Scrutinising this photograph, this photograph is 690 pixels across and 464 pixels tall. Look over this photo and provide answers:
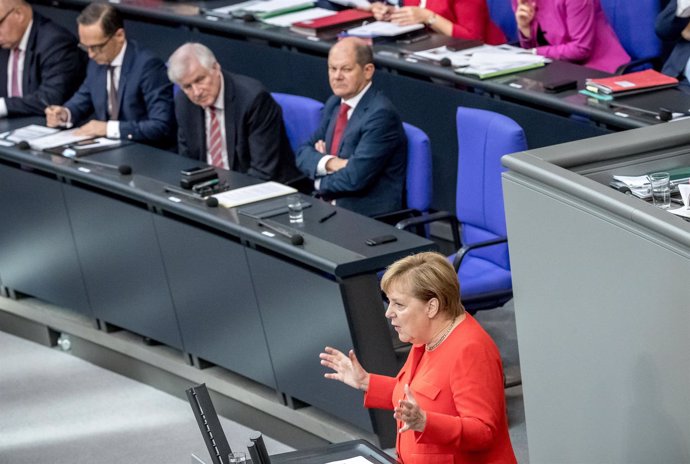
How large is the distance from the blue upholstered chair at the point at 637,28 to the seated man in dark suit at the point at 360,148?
1537mm

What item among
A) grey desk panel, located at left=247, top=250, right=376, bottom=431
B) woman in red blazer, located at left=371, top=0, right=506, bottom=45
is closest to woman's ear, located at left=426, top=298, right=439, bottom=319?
grey desk panel, located at left=247, top=250, right=376, bottom=431

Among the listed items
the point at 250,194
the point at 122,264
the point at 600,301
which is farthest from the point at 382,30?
the point at 600,301

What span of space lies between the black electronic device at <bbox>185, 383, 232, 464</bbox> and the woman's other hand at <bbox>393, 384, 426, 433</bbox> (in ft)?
1.32

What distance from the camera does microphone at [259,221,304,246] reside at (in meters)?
4.55

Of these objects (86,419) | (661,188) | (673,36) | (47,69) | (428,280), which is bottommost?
(86,419)

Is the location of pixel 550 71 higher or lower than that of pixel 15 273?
higher

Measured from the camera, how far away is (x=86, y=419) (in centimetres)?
543

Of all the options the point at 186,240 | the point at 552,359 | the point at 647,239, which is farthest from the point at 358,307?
the point at 647,239

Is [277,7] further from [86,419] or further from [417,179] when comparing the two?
[86,419]

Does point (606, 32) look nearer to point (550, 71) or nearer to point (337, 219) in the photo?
point (550, 71)

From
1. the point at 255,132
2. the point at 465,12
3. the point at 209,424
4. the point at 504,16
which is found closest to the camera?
the point at 209,424

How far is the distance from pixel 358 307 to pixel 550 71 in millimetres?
2042

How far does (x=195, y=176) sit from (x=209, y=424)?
2.51 m

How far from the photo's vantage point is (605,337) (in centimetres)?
289
